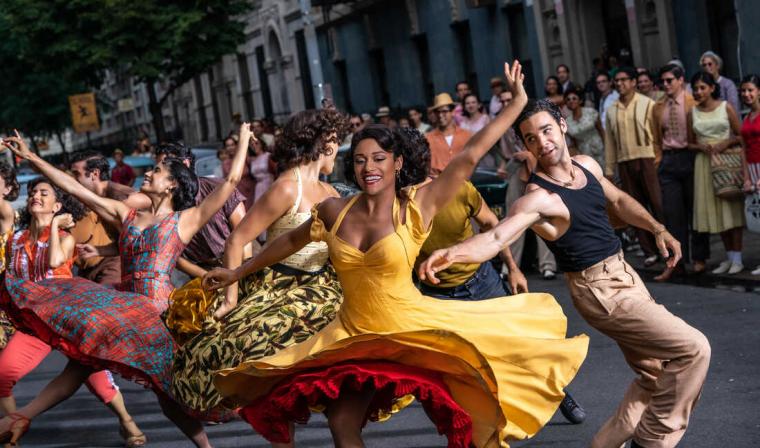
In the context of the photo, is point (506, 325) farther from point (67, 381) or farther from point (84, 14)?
point (84, 14)

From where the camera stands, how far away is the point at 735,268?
496 inches

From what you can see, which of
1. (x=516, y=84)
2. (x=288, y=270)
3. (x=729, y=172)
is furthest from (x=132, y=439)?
(x=729, y=172)

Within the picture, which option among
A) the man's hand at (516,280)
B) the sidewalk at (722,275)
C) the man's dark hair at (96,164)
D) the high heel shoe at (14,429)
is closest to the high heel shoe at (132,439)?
the high heel shoe at (14,429)

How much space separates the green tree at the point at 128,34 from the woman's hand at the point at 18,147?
2881cm

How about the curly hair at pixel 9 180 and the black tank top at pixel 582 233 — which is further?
the curly hair at pixel 9 180

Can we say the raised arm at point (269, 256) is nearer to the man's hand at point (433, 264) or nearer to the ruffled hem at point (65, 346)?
the man's hand at point (433, 264)

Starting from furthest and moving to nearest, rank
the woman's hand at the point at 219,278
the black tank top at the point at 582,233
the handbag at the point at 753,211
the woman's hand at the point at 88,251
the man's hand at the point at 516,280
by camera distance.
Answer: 1. the handbag at the point at 753,211
2. the woman's hand at the point at 88,251
3. the man's hand at the point at 516,280
4. the woman's hand at the point at 219,278
5. the black tank top at the point at 582,233

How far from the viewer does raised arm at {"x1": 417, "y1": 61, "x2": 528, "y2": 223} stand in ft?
18.4

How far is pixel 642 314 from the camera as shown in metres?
5.93

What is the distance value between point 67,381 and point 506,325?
3336 millimetres

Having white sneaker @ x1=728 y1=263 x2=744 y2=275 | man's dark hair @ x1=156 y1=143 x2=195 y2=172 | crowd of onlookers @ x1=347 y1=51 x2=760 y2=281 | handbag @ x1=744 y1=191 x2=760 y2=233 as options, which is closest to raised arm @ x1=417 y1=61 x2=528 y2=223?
man's dark hair @ x1=156 y1=143 x2=195 y2=172

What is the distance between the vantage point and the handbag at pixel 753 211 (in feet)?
40.1

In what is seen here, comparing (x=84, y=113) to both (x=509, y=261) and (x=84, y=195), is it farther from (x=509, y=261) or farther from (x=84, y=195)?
(x=509, y=261)

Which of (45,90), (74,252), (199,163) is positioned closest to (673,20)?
(199,163)
